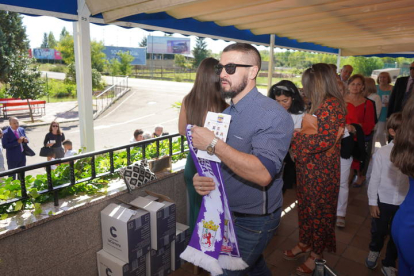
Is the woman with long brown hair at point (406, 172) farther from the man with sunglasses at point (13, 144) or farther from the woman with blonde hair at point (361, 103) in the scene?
the man with sunglasses at point (13, 144)

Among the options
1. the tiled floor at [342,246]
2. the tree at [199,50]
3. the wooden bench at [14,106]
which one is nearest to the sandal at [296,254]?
the tiled floor at [342,246]

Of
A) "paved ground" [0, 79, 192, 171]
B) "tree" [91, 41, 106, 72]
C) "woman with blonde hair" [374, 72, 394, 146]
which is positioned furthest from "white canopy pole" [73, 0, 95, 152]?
"tree" [91, 41, 106, 72]

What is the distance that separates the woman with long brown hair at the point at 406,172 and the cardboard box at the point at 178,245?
1836 mm

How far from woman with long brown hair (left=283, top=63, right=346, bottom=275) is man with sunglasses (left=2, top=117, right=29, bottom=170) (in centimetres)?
549

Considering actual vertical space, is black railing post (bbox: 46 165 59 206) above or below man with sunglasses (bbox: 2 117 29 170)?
above

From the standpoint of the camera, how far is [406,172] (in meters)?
1.23

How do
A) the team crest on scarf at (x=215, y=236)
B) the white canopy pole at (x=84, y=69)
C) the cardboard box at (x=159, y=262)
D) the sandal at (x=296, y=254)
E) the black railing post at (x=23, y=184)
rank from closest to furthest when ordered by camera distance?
the team crest on scarf at (x=215, y=236) < the black railing post at (x=23, y=184) < the cardboard box at (x=159, y=262) < the white canopy pole at (x=84, y=69) < the sandal at (x=296, y=254)

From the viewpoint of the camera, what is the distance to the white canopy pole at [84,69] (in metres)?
2.58

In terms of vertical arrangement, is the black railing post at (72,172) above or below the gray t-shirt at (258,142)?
below

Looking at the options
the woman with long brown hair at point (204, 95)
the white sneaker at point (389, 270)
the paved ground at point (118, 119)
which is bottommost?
the paved ground at point (118, 119)

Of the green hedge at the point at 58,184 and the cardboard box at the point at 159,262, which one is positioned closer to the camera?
the green hedge at the point at 58,184

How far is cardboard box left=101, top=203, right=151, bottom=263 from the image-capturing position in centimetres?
220

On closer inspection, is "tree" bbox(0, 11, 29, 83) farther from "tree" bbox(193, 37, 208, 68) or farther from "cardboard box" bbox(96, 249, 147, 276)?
"tree" bbox(193, 37, 208, 68)

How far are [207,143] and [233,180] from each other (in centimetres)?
36
